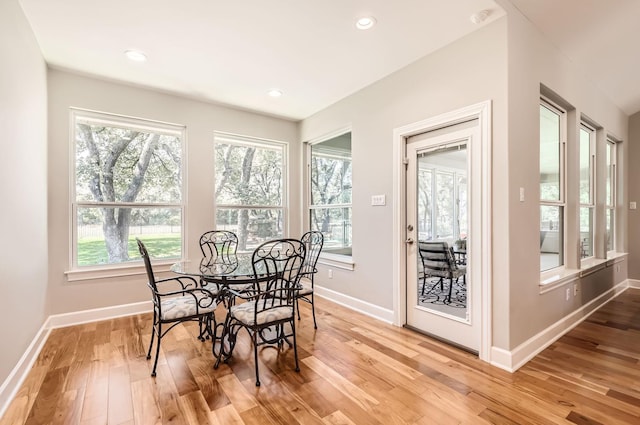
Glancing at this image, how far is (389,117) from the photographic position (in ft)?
10.6

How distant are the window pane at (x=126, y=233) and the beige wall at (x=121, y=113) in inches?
5.7

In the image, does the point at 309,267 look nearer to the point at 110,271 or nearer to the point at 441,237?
the point at 441,237

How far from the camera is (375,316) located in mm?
3377

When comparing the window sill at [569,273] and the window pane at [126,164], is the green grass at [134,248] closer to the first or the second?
the window pane at [126,164]

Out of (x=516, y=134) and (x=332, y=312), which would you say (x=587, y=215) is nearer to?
(x=516, y=134)

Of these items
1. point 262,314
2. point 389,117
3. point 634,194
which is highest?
point 389,117

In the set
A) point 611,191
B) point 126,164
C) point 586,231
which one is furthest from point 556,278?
point 126,164

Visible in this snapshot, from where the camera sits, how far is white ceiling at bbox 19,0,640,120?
2225 millimetres

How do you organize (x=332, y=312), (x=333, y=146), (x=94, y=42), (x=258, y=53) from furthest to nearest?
(x=333, y=146)
(x=332, y=312)
(x=258, y=53)
(x=94, y=42)

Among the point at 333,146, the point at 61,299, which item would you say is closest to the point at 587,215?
the point at 333,146

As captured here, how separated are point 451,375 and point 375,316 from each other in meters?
1.25

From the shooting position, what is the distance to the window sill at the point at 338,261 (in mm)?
3807

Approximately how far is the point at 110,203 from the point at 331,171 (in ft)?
9.11

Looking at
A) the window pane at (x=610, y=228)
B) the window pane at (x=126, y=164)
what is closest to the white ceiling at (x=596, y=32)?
the window pane at (x=610, y=228)
